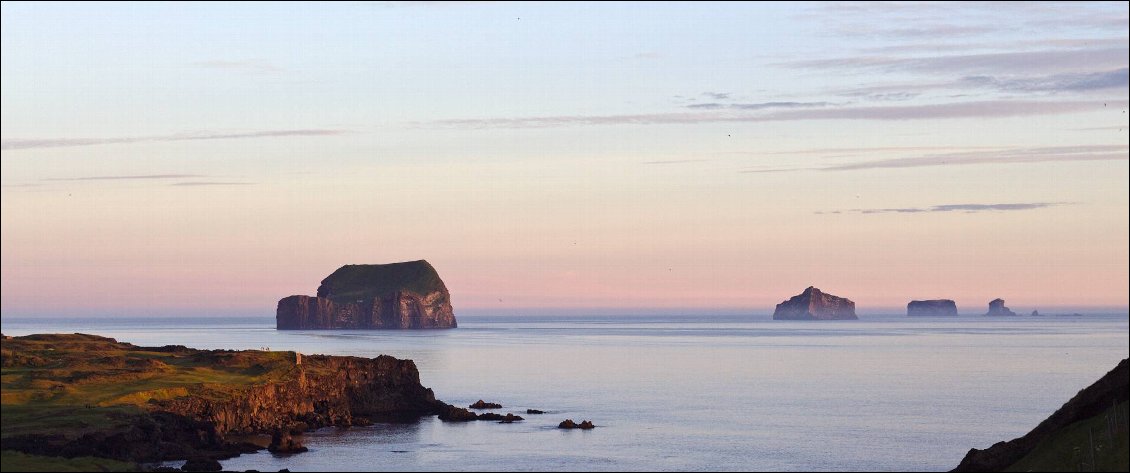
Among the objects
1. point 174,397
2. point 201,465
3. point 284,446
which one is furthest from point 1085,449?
point 174,397

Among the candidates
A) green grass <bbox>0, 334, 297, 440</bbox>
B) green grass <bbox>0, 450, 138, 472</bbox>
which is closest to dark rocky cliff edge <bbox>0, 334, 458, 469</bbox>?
green grass <bbox>0, 334, 297, 440</bbox>

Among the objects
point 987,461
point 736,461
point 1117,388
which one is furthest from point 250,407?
point 1117,388

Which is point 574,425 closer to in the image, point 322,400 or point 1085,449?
point 322,400

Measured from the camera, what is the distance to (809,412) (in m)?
159

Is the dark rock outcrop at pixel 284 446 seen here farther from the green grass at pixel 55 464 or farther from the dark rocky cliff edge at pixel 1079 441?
the dark rocky cliff edge at pixel 1079 441

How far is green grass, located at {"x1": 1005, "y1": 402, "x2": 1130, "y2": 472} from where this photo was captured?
71.8 m

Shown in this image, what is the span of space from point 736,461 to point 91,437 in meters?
55.4

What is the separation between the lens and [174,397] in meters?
122

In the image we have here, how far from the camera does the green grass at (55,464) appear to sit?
85.9m

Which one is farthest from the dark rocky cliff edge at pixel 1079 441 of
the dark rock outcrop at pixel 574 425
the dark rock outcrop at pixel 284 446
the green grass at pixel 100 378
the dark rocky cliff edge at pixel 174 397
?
the green grass at pixel 100 378

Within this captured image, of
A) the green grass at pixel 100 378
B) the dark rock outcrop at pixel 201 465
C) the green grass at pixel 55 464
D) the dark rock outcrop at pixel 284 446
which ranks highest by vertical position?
the green grass at pixel 100 378

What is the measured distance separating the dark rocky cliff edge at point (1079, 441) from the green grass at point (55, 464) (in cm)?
5973

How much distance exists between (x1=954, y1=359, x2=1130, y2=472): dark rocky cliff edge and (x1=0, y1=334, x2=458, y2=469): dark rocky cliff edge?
211 feet

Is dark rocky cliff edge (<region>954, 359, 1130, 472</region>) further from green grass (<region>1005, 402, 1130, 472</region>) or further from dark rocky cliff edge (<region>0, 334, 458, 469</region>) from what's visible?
dark rocky cliff edge (<region>0, 334, 458, 469</region>)
